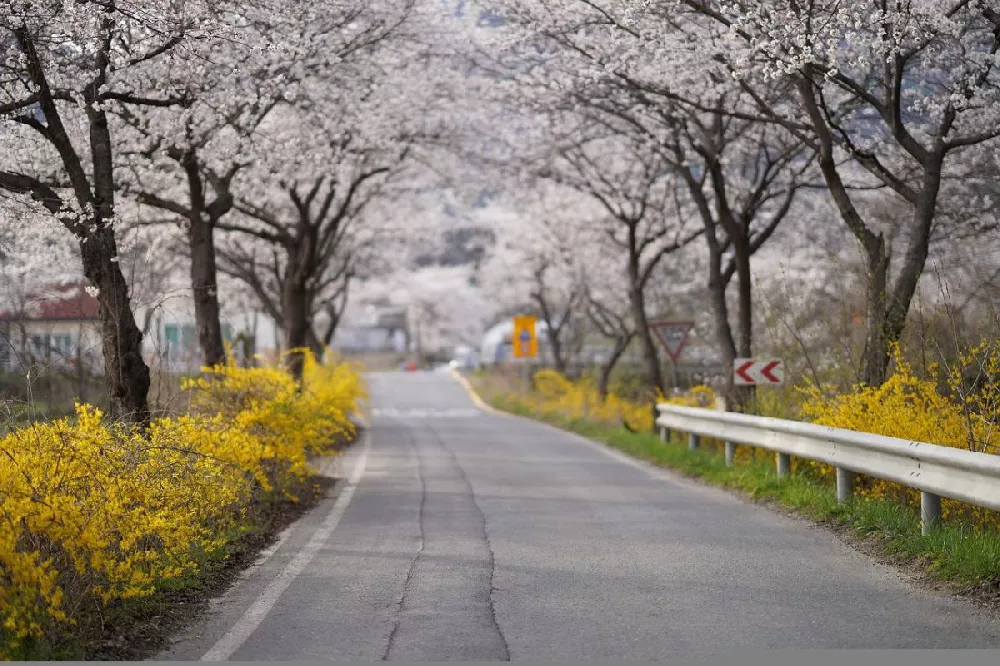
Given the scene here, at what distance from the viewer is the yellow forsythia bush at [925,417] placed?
10258 millimetres

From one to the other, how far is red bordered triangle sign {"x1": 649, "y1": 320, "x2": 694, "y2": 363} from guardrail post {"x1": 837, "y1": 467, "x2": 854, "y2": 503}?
31.0 feet

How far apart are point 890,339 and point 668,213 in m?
17.6

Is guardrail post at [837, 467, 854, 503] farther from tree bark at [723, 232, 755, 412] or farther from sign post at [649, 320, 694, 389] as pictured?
sign post at [649, 320, 694, 389]

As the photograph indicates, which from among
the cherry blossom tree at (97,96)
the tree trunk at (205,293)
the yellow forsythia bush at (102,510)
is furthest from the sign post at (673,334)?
the yellow forsythia bush at (102,510)

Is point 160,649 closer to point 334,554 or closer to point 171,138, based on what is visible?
point 334,554

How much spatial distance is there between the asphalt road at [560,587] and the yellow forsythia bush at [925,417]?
42.8 inches

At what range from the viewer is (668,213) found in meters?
31.1

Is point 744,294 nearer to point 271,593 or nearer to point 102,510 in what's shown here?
point 271,593

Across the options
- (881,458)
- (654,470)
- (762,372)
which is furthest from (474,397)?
(881,458)

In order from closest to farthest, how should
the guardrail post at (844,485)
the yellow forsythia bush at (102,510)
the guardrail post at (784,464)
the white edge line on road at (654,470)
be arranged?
1. the yellow forsythia bush at (102,510)
2. the guardrail post at (844,485)
3. the guardrail post at (784,464)
4. the white edge line on road at (654,470)

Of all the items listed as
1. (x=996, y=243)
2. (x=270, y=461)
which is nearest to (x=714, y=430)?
(x=270, y=461)

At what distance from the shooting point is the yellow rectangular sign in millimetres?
40572

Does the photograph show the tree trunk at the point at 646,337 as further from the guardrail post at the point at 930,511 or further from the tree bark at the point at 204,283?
the guardrail post at the point at 930,511

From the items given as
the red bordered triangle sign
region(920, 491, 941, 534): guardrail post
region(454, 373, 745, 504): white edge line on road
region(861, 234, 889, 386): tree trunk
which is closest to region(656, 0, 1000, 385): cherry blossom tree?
region(861, 234, 889, 386): tree trunk
